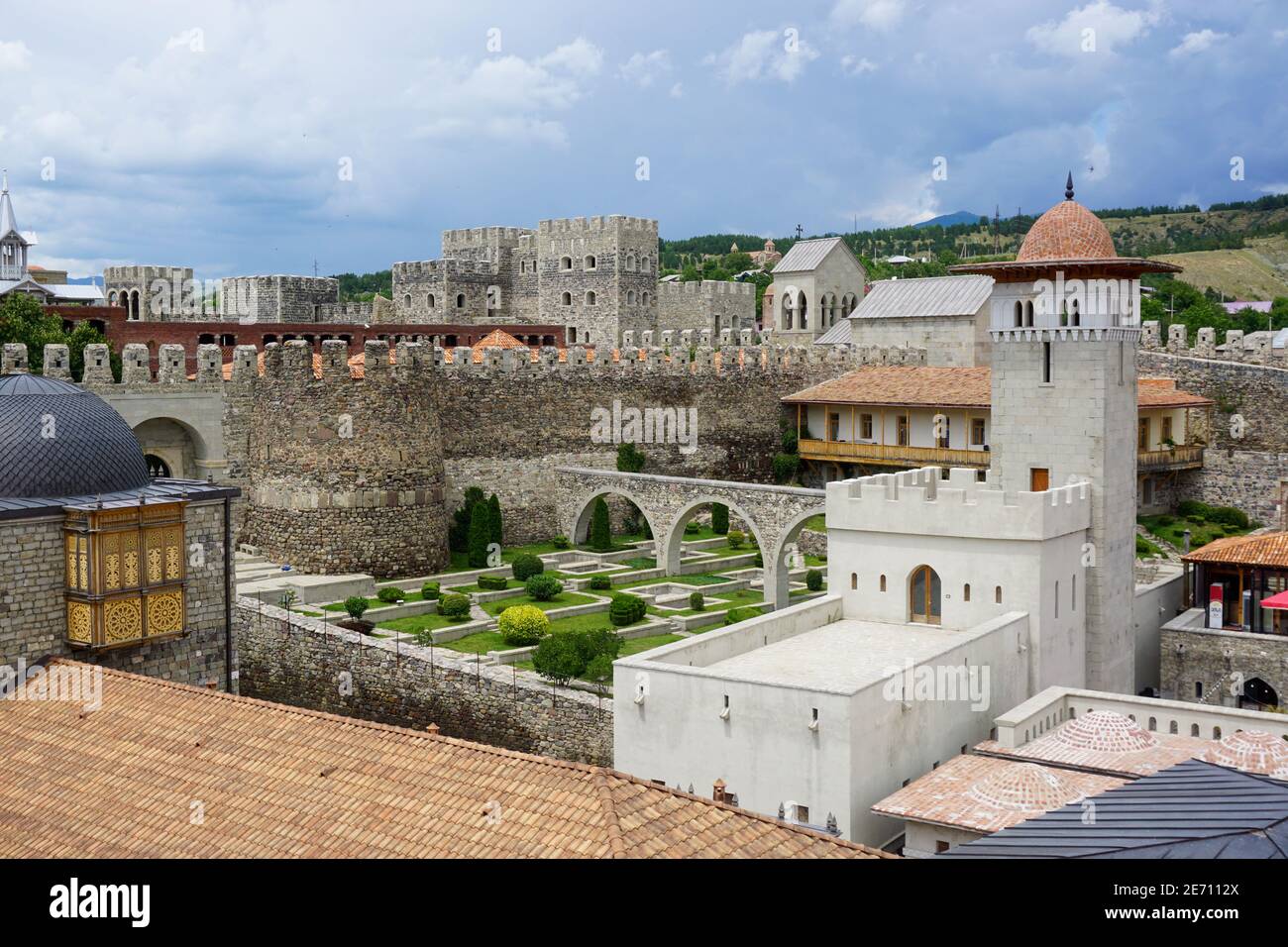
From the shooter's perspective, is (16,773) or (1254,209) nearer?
(16,773)

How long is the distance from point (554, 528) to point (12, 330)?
13.9 metres

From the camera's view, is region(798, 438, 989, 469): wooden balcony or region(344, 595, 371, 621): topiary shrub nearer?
region(344, 595, 371, 621): topiary shrub

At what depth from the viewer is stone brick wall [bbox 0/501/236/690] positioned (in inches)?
566

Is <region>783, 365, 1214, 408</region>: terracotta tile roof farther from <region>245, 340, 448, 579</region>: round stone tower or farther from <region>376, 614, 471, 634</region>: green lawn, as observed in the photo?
<region>376, 614, 471, 634</region>: green lawn

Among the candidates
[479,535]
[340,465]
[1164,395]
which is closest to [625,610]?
[479,535]

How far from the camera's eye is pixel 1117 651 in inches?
861

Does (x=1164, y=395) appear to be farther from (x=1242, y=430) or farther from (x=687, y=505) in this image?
(x=687, y=505)

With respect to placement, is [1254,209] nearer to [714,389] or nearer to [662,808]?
[714,389]

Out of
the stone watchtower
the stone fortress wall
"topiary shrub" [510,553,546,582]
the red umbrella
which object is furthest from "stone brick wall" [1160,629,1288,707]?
the stone fortress wall

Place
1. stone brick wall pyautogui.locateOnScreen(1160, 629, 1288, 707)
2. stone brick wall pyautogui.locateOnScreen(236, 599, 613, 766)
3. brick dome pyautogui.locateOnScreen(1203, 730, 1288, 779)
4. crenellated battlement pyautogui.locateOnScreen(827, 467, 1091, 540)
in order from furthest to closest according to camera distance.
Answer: stone brick wall pyautogui.locateOnScreen(1160, 629, 1288, 707) → stone brick wall pyautogui.locateOnScreen(236, 599, 613, 766) → crenellated battlement pyautogui.locateOnScreen(827, 467, 1091, 540) → brick dome pyautogui.locateOnScreen(1203, 730, 1288, 779)

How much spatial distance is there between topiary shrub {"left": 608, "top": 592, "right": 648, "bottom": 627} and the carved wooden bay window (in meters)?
11.2

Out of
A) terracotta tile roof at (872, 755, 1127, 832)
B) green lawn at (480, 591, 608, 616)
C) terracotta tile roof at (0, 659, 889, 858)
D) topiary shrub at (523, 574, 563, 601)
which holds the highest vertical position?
terracotta tile roof at (0, 659, 889, 858)

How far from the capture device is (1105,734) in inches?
611
